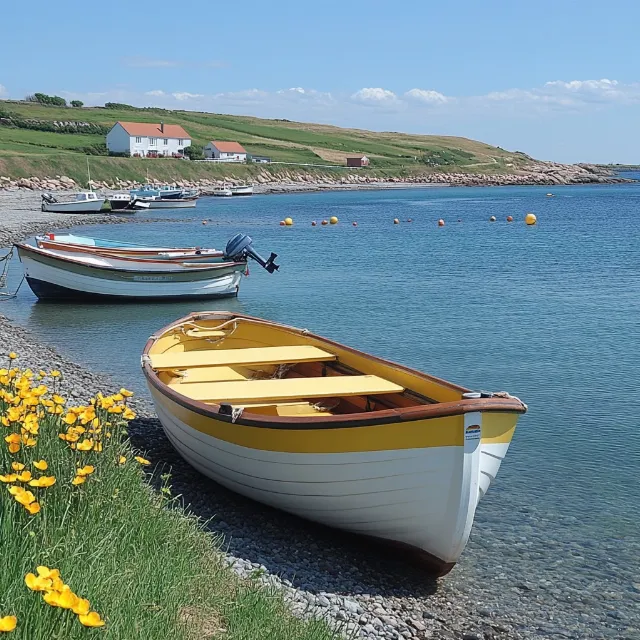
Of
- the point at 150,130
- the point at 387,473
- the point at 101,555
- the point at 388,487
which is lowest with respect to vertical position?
the point at 388,487

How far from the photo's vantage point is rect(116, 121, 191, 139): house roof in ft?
351

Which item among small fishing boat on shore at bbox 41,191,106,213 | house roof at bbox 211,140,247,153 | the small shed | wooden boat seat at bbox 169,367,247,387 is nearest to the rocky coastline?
the small shed

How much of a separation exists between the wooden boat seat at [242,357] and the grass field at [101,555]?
355 cm

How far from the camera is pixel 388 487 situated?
7438mm

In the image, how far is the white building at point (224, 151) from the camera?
4648 inches

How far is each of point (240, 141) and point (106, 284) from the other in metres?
118

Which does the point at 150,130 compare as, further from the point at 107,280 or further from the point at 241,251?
the point at 107,280

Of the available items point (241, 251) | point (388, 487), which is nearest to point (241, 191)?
point (241, 251)

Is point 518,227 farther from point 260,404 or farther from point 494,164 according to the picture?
point 494,164

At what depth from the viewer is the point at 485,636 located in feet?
22.9

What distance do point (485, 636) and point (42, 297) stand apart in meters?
19.0

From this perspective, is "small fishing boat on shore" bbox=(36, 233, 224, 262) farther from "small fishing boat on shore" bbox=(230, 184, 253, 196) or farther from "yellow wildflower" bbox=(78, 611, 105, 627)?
"small fishing boat on shore" bbox=(230, 184, 253, 196)

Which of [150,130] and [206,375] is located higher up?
[150,130]

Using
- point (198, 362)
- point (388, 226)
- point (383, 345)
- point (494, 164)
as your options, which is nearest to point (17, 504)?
point (198, 362)
